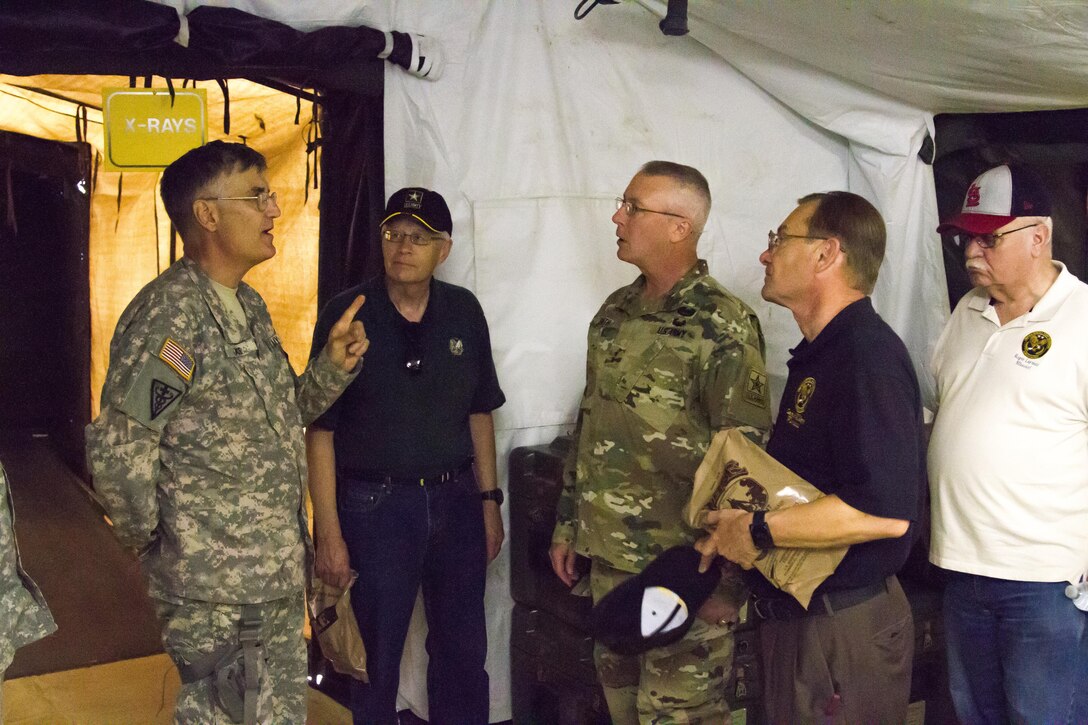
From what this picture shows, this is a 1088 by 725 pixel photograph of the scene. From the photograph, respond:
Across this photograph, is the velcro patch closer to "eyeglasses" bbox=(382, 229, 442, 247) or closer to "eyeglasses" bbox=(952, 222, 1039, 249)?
"eyeglasses" bbox=(952, 222, 1039, 249)

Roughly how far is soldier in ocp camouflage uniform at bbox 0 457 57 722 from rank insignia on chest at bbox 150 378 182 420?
0.33 meters

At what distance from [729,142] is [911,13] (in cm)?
88

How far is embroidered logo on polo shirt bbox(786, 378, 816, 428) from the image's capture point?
82.7 inches

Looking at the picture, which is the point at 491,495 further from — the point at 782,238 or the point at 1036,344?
the point at 1036,344

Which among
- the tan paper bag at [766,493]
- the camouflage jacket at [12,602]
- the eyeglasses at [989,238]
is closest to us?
the camouflage jacket at [12,602]

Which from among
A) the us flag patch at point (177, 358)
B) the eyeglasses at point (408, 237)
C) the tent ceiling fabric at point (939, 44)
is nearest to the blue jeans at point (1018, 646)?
the tent ceiling fabric at point (939, 44)

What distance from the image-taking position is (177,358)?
2203 millimetres

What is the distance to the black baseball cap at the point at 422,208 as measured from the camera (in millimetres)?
2824

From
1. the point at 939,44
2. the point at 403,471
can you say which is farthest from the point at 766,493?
the point at 939,44

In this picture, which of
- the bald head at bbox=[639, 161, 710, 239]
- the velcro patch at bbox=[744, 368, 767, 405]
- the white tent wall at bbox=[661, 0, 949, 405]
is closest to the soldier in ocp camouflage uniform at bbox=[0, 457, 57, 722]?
the velcro patch at bbox=[744, 368, 767, 405]

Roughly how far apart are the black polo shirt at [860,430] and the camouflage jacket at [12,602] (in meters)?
1.47

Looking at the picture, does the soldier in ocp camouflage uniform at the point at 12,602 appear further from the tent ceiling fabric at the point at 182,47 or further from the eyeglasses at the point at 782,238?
the eyeglasses at the point at 782,238

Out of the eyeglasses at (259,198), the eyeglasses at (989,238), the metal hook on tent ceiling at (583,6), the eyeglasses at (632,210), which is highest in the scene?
the metal hook on tent ceiling at (583,6)

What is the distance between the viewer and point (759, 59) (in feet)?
11.6
